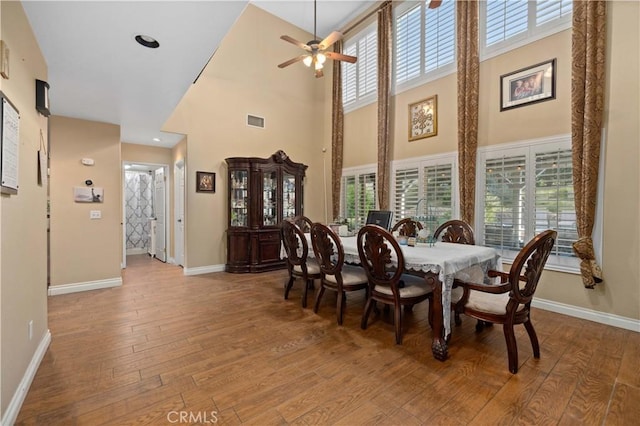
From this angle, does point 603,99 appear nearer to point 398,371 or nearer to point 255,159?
point 398,371

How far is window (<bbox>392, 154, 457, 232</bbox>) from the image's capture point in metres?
4.38

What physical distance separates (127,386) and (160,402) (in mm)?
351

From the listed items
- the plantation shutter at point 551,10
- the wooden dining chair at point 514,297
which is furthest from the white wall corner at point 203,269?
the plantation shutter at point 551,10

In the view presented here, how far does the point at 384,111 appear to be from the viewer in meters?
5.19

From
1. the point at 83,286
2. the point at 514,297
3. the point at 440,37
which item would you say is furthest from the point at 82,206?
the point at 440,37

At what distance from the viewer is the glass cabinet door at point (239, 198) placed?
546 cm

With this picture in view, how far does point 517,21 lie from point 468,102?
3.55 feet

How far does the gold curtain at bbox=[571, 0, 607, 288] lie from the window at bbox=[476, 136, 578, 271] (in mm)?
158

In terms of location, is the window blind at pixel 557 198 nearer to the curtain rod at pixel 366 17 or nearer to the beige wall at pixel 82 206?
the curtain rod at pixel 366 17

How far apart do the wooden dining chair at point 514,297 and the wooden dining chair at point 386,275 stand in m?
0.37

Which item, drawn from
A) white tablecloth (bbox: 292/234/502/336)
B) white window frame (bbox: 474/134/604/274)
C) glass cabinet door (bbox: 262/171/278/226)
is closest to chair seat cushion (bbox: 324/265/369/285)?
white tablecloth (bbox: 292/234/502/336)

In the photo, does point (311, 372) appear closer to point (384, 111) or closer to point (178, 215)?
point (384, 111)

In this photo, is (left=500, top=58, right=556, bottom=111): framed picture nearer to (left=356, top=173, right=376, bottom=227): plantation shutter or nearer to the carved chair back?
(left=356, top=173, right=376, bottom=227): plantation shutter

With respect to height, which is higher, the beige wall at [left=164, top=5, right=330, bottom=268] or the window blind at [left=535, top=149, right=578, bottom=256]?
the beige wall at [left=164, top=5, right=330, bottom=268]
